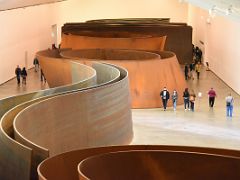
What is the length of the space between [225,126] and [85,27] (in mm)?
16154

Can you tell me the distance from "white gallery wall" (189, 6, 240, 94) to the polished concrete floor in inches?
114

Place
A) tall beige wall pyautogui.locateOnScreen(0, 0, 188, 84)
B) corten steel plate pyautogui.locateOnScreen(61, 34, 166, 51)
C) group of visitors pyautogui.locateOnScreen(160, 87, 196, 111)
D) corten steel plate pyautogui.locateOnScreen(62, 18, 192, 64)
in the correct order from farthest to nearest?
corten steel plate pyautogui.locateOnScreen(62, 18, 192, 64) → tall beige wall pyautogui.locateOnScreen(0, 0, 188, 84) → corten steel plate pyautogui.locateOnScreen(61, 34, 166, 51) → group of visitors pyautogui.locateOnScreen(160, 87, 196, 111)

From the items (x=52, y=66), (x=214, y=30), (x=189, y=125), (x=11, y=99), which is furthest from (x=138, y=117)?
(x=214, y=30)

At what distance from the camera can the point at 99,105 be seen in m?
15.1

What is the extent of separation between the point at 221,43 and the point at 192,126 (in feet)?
41.0

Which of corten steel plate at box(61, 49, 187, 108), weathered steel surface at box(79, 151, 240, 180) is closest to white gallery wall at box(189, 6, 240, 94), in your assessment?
corten steel plate at box(61, 49, 187, 108)

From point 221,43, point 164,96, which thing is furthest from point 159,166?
point 221,43

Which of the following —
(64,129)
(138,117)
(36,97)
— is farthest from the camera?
(138,117)

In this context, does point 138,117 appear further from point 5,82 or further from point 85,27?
point 85,27

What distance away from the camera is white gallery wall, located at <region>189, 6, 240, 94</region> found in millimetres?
26719

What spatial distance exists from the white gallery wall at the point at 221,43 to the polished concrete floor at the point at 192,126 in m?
2.91

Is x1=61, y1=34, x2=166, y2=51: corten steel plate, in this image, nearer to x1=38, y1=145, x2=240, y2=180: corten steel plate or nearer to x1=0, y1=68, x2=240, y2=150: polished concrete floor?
x1=0, y1=68, x2=240, y2=150: polished concrete floor

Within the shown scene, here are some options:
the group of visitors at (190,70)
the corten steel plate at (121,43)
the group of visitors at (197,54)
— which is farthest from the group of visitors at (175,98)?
the group of visitors at (197,54)

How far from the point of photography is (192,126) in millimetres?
18750
